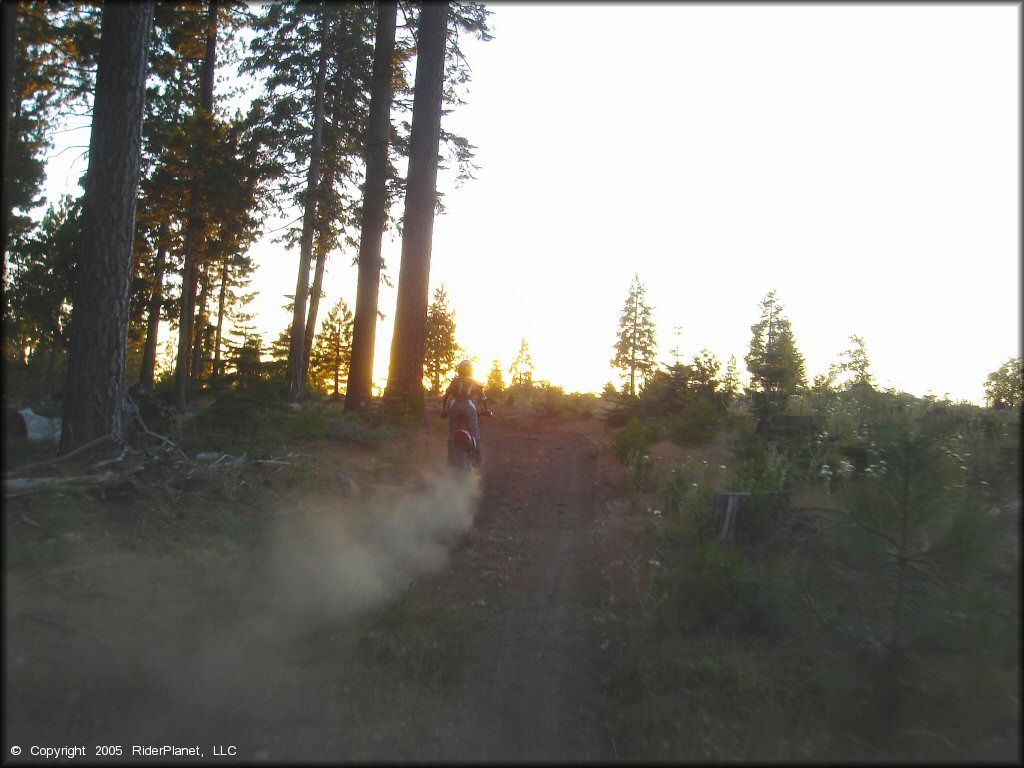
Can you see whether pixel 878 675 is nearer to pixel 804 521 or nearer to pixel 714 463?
pixel 804 521

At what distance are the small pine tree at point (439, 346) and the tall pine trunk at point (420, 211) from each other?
16504 millimetres

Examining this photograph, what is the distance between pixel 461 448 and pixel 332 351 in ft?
120

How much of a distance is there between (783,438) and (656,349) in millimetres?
45212

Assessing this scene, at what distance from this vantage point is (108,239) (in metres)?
9.09

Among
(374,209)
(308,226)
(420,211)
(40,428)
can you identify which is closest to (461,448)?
(420,211)

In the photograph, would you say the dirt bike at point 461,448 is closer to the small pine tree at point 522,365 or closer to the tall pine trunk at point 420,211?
the tall pine trunk at point 420,211

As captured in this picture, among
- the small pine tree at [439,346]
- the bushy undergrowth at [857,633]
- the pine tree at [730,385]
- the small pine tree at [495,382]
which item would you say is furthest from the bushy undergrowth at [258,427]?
the small pine tree at [439,346]

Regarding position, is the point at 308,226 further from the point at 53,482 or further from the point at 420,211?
the point at 53,482

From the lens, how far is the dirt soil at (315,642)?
4406mm

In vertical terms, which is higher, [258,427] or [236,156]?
[236,156]

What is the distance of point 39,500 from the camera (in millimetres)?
6957

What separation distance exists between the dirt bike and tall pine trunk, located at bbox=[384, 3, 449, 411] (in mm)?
3606

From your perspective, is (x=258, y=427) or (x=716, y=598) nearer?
(x=716, y=598)

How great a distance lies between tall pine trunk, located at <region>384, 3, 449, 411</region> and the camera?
1557 centimetres
